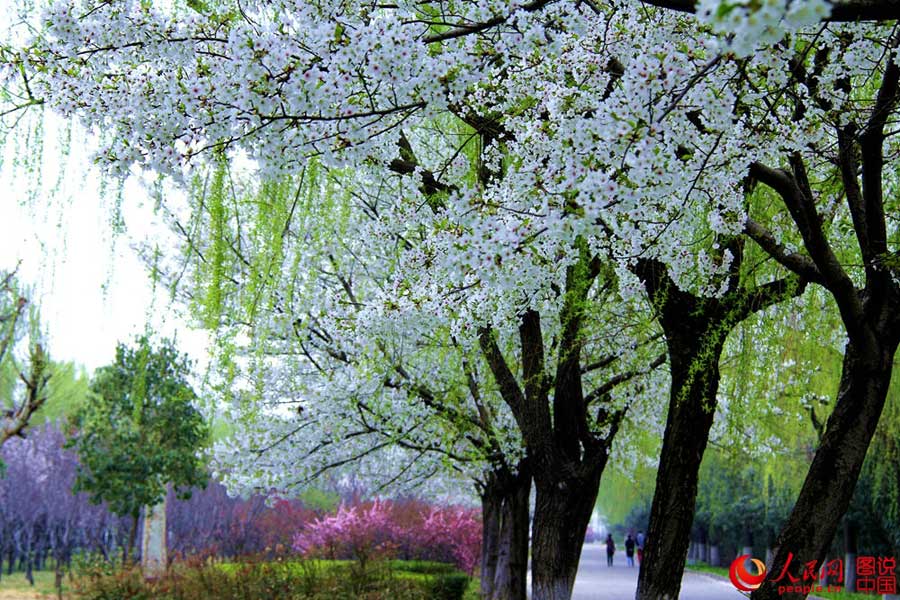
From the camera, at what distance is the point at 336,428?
32.4 ft

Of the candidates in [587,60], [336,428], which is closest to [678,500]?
[587,60]

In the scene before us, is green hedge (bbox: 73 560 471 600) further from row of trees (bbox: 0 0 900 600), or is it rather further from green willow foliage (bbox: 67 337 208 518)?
green willow foliage (bbox: 67 337 208 518)

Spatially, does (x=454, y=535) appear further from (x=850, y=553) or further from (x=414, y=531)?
(x=850, y=553)

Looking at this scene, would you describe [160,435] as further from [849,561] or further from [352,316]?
[849,561]

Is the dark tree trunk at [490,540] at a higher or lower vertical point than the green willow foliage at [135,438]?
lower

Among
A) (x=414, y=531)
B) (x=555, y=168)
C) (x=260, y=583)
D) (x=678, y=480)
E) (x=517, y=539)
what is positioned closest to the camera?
(x=555, y=168)

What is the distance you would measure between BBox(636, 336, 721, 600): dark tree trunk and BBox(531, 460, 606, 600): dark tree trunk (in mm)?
1619

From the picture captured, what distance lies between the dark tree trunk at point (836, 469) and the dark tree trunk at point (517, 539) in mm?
6231

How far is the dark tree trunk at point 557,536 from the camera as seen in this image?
24.1 ft

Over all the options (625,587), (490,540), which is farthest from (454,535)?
(490,540)

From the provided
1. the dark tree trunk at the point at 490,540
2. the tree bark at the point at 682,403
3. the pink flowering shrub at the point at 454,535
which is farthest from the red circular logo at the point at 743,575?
the pink flowering shrub at the point at 454,535

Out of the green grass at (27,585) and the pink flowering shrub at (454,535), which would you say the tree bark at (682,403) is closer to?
the pink flowering shrub at (454,535)

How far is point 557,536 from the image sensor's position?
7387 mm

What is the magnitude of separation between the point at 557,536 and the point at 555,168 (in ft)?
15.0
